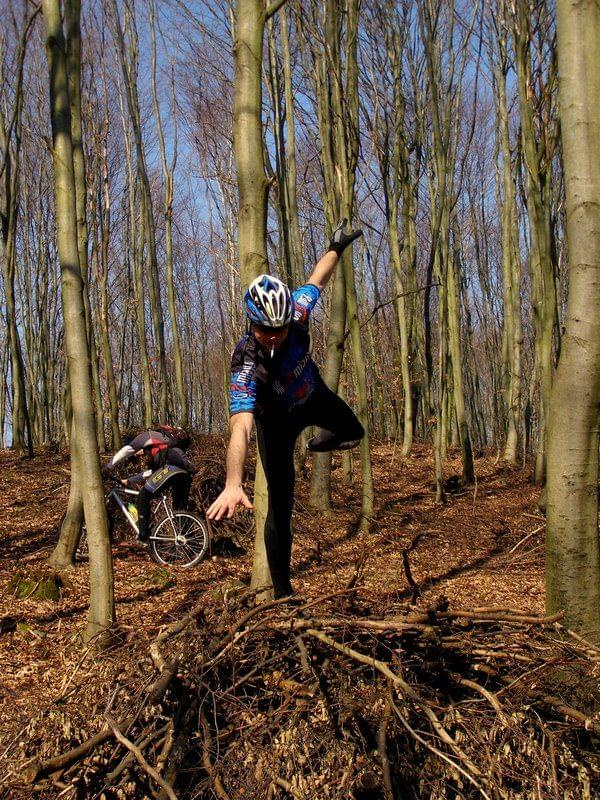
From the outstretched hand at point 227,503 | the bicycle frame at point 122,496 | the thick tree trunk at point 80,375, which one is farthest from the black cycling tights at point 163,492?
the outstretched hand at point 227,503

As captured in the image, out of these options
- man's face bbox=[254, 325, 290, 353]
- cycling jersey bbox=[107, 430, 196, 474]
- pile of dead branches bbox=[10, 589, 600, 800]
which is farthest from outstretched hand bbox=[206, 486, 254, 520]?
cycling jersey bbox=[107, 430, 196, 474]

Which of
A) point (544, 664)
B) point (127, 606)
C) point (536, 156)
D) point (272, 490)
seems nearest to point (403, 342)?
point (536, 156)

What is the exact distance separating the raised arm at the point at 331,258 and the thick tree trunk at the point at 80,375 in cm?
159

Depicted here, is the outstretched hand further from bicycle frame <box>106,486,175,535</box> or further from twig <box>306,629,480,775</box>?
bicycle frame <box>106,486,175,535</box>

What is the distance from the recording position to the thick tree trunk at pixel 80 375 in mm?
4504

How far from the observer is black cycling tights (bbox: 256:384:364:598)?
3.89 meters

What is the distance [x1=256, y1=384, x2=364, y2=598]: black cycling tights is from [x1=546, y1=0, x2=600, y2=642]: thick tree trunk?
131cm

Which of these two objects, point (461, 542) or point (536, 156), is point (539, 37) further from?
point (461, 542)

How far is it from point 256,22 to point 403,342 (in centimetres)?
1030

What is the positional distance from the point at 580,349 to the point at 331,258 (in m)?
1.62

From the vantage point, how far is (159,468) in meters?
7.63

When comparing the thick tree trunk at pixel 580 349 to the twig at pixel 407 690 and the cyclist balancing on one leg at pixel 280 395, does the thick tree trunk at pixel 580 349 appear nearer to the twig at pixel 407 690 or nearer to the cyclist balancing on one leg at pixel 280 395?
the twig at pixel 407 690

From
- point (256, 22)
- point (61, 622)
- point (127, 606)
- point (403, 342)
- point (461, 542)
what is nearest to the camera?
point (256, 22)

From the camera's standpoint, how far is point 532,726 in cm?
257
